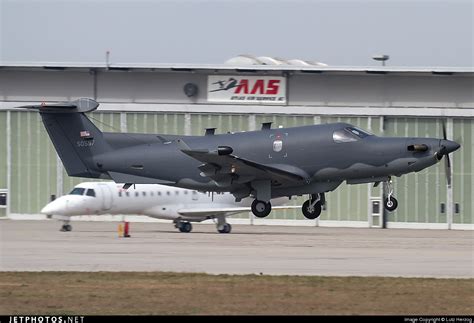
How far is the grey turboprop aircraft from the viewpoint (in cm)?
3544

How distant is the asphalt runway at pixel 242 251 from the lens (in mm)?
29234

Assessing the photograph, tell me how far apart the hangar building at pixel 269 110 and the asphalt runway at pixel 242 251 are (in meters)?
4.60

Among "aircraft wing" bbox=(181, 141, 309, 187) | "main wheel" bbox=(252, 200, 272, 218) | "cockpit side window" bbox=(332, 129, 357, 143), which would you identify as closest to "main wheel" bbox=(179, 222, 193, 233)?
"aircraft wing" bbox=(181, 141, 309, 187)

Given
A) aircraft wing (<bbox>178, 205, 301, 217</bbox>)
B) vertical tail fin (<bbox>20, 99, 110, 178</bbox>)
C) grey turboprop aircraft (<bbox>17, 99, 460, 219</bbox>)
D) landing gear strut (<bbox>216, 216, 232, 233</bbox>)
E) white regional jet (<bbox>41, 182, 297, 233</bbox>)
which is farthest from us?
landing gear strut (<bbox>216, 216, 232, 233</bbox>)

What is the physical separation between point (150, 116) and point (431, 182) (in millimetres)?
15948

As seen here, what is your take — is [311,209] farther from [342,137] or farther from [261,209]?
[342,137]

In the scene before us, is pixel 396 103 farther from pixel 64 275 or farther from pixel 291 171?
pixel 64 275

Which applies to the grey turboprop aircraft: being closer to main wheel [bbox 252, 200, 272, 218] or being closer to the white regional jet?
main wheel [bbox 252, 200, 272, 218]

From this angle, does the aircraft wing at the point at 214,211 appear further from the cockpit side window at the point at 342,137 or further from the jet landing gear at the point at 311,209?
the cockpit side window at the point at 342,137

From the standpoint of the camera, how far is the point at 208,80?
56969mm

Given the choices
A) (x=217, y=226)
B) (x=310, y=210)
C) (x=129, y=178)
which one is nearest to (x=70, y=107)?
(x=129, y=178)

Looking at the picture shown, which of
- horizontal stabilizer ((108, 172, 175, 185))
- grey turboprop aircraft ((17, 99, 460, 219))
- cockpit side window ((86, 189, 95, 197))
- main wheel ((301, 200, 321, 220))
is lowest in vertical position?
main wheel ((301, 200, 321, 220))

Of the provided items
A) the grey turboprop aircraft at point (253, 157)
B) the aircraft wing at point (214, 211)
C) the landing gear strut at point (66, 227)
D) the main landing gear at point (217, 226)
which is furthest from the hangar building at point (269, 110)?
the grey turboprop aircraft at point (253, 157)

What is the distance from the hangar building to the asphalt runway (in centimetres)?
460
